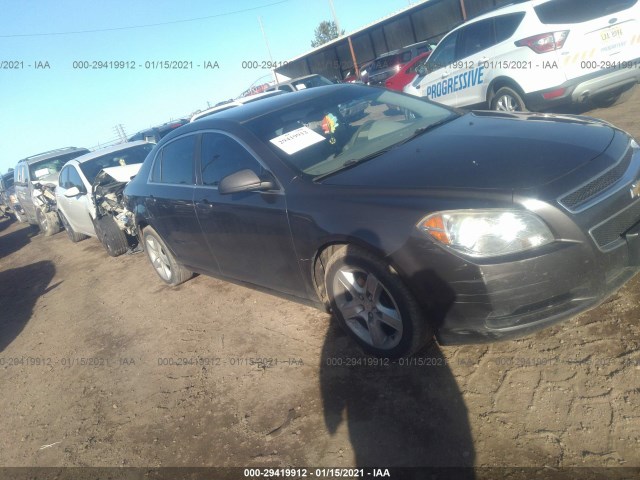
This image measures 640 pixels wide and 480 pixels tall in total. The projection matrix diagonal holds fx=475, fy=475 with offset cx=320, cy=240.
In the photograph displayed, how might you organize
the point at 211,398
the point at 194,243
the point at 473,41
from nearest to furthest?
1. the point at 211,398
2. the point at 194,243
3. the point at 473,41

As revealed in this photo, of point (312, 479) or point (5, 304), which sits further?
point (5, 304)

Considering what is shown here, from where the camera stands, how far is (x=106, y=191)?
7391 millimetres

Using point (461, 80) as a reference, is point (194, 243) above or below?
below

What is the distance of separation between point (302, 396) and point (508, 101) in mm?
6056

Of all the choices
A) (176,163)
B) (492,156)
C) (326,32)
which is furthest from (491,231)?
(326,32)

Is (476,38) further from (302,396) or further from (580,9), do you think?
(302,396)

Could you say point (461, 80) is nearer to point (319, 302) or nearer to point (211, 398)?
point (319, 302)

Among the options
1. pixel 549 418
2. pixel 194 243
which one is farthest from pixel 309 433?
pixel 194 243

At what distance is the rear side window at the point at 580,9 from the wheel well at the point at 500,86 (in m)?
0.88

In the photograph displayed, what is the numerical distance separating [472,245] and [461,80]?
6.59 meters

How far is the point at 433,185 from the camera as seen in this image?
254cm

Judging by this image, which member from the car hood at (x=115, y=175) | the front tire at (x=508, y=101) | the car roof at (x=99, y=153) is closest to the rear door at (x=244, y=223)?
the car hood at (x=115, y=175)

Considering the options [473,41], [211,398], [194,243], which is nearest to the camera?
[211,398]

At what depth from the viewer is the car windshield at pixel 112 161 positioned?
7801 mm
